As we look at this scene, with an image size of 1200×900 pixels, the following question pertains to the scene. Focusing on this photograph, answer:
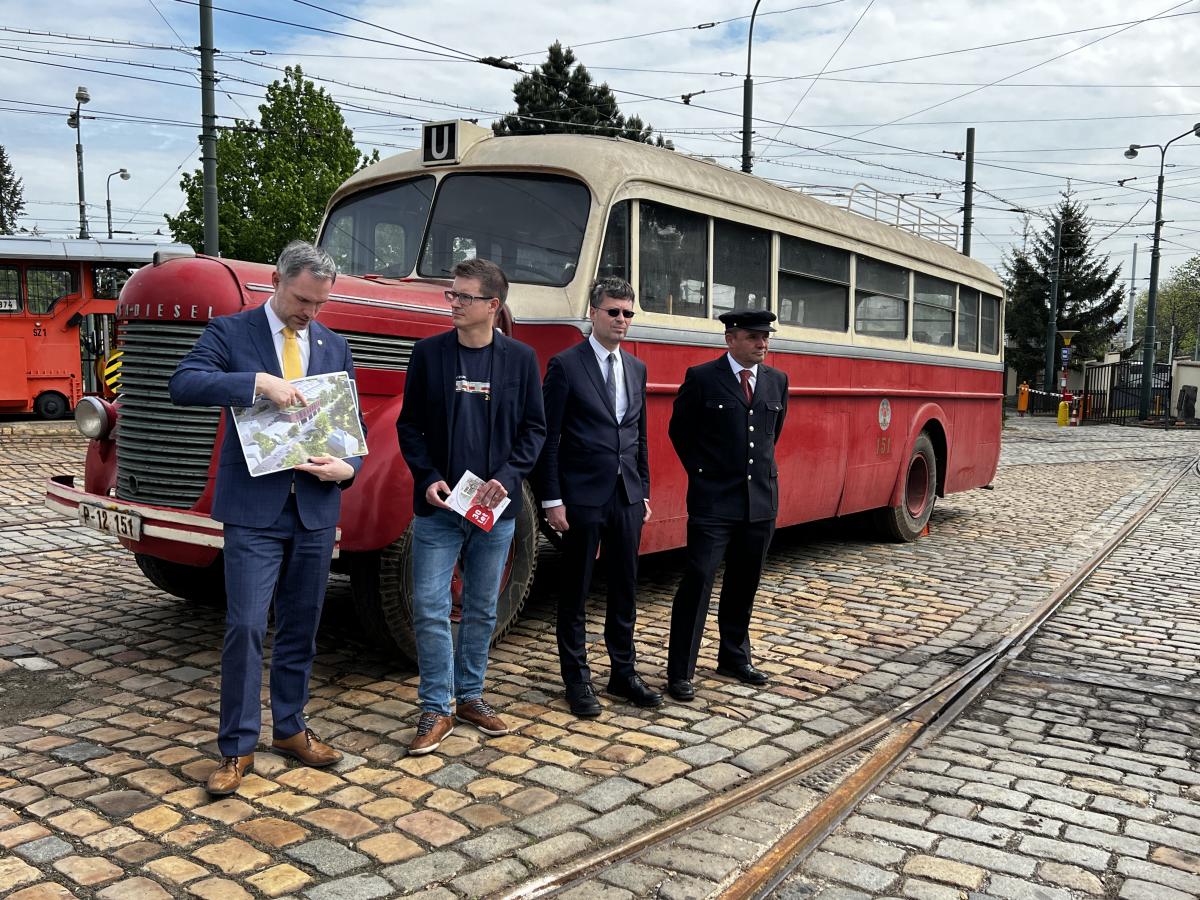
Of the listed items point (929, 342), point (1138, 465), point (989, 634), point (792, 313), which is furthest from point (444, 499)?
point (1138, 465)

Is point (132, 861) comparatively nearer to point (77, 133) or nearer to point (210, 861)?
point (210, 861)

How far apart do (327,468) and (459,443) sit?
0.56 meters

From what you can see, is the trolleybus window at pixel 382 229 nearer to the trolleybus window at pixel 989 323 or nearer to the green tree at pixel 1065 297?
the trolleybus window at pixel 989 323

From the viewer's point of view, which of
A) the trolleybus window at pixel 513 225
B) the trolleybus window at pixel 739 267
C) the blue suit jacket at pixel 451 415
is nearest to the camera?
the blue suit jacket at pixel 451 415

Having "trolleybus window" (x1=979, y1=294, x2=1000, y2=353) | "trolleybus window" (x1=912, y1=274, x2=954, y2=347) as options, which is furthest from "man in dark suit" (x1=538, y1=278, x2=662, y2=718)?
A: "trolleybus window" (x1=979, y1=294, x2=1000, y2=353)

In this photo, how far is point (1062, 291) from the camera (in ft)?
151

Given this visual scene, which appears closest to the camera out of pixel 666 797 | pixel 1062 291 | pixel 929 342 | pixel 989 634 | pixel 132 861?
pixel 132 861

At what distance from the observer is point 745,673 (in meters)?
5.32

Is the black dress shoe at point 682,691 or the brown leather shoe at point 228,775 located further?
the black dress shoe at point 682,691

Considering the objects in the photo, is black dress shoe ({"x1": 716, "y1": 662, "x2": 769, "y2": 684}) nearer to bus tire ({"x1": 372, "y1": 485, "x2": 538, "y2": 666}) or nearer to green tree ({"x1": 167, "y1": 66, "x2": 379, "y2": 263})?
bus tire ({"x1": 372, "y1": 485, "x2": 538, "y2": 666})

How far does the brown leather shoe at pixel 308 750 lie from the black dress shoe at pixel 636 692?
1390 millimetres

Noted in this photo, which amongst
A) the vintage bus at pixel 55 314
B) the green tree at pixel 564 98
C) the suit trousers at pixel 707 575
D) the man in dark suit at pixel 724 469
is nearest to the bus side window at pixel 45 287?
the vintage bus at pixel 55 314

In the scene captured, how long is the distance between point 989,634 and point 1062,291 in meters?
43.8

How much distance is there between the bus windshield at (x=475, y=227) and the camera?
599 centimetres
